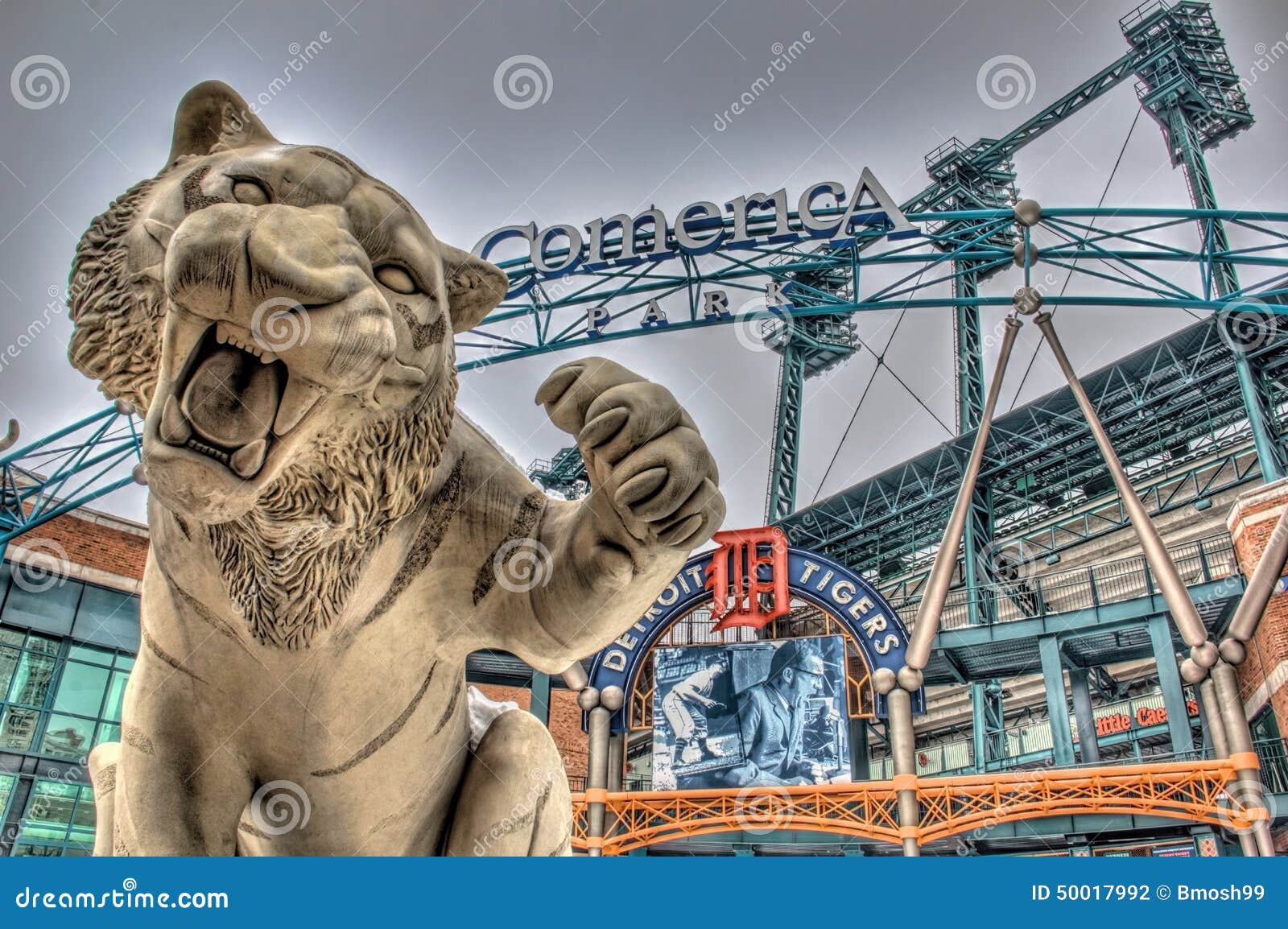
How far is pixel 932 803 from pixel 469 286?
11939mm

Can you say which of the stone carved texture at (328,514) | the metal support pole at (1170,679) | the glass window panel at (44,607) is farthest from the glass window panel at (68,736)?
the metal support pole at (1170,679)

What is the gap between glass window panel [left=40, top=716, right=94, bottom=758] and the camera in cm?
1547

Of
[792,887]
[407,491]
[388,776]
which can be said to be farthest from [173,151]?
[792,887]

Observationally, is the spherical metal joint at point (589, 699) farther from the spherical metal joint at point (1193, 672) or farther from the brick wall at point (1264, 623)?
the brick wall at point (1264, 623)

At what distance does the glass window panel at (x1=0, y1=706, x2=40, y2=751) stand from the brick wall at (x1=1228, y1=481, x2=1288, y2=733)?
60.3 ft

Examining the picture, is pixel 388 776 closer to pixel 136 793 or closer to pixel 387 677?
pixel 387 677

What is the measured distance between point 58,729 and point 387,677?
1708 cm

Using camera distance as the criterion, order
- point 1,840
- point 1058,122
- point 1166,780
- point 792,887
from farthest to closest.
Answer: point 1058,122 < point 1,840 < point 1166,780 < point 792,887

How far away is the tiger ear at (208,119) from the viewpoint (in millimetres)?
1797

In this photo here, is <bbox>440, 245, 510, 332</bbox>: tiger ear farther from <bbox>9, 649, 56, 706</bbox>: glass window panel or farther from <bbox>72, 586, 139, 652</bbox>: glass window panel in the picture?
<bbox>9, 649, 56, 706</bbox>: glass window panel

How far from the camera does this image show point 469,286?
1.72 meters

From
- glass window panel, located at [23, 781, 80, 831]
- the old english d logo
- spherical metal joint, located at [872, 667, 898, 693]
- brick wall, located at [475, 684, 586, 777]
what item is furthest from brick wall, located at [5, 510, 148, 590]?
spherical metal joint, located at [872, 667, 898, 693]

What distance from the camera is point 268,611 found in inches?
63.2

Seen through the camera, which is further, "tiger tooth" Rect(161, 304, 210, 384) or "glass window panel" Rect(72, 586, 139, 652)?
"glass window panel" Rect(72, 586, 139, 652)
